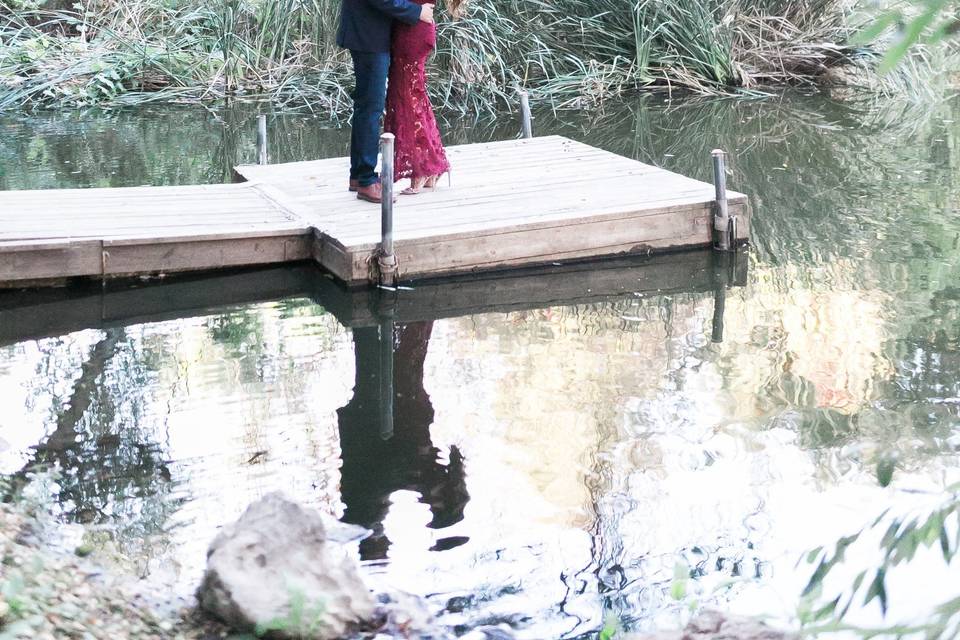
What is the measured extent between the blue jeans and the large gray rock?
12.4ft

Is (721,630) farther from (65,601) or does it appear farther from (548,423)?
(548,423)

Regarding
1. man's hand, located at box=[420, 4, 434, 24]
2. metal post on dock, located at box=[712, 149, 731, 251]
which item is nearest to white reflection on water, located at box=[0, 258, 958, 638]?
metal post on dock, located at box=[712, 149, 731, 251]

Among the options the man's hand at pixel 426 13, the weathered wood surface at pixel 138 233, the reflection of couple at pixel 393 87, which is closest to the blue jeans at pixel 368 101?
the reflection of couple at pixel 393 87

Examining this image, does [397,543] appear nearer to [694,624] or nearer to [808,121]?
[694,624]

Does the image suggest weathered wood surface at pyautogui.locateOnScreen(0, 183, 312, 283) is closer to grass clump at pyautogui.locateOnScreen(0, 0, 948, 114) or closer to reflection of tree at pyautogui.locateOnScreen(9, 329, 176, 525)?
reflection of tree at pyautogui.locateOnScreen(9, 329, 176, 525)

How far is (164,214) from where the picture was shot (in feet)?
21.6

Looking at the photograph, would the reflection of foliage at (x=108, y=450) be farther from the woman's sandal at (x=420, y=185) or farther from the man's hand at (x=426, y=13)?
the man's hand at (x=426, y=13)

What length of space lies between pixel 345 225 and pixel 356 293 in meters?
0.41

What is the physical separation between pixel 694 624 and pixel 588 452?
1431 mm

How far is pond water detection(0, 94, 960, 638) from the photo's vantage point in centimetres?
370

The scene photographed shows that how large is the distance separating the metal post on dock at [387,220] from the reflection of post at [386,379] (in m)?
0.35

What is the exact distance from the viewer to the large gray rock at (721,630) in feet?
9.67

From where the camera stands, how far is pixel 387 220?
589 centimetres

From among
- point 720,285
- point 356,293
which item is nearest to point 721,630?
point 356,293
